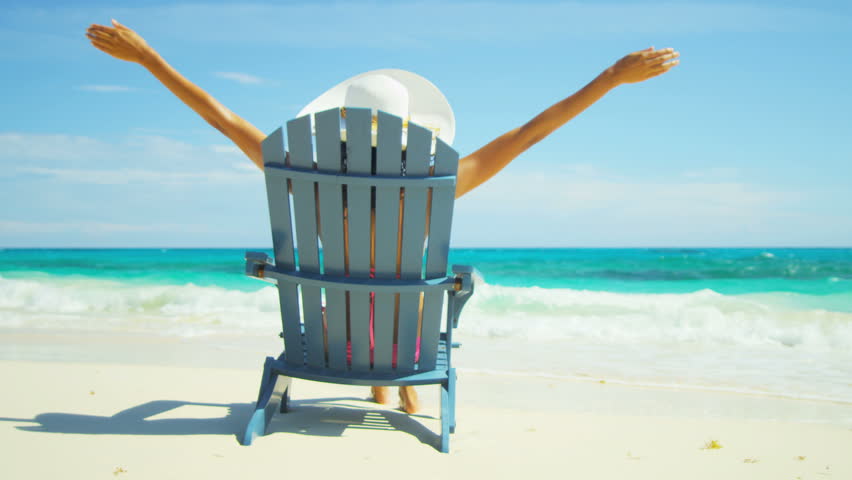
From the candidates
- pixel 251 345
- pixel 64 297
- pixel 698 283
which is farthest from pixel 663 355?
pixel 698 283

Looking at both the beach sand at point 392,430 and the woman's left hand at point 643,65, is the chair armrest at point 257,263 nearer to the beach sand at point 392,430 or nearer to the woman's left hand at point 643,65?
the beach sand at point 392,430

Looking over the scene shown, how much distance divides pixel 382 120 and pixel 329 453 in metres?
1.48

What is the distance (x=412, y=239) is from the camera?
2.85 m

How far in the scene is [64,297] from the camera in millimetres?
A: 13844

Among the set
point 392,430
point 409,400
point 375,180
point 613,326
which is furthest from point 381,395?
point 613,326

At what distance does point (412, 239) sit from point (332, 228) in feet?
1.20

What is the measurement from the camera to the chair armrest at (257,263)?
297cm

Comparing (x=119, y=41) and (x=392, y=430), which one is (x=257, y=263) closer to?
(x=392, y=430)

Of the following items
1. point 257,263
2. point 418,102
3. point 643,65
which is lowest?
point 257,263

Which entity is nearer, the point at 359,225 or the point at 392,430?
the point at 359,225

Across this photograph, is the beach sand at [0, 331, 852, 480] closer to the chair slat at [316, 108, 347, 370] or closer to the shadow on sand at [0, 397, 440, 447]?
the shadow on sand at [0, 397, 440, 447]

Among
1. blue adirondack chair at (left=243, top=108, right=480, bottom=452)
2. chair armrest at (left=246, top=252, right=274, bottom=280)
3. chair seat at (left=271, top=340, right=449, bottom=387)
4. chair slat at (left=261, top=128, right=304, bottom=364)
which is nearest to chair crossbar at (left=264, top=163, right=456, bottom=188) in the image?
blue adirondack chair at (left=243, top=108, right=480, bottom=452)

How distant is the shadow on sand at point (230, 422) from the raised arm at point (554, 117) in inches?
50.6

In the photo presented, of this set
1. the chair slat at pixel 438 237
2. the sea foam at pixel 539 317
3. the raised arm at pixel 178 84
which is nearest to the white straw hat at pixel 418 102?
the raised arm at pixel 178 84
